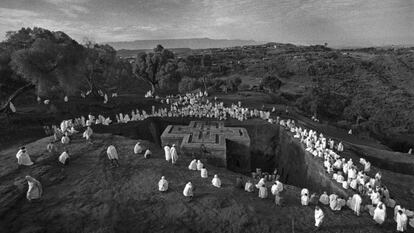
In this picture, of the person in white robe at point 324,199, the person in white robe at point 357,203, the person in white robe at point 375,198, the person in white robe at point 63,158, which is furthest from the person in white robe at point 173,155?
the person in white robe at point 375,198

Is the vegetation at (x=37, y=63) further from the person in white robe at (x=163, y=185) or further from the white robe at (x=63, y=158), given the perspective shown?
the person in white robe at (x=163, y=185)

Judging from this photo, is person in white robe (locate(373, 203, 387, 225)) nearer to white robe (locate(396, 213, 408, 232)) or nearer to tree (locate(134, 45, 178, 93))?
white robe (locate(396, 213, 408, 232))

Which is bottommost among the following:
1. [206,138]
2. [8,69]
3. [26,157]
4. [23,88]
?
[206,138]

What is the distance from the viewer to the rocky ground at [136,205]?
10844mm

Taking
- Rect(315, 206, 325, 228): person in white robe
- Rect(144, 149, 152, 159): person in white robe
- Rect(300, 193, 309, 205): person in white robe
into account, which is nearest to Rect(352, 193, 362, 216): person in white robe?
Rect(300, 193, 309, 205): person in white robe

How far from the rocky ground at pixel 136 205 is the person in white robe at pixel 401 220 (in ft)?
1.28

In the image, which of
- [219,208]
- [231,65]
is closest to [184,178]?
[219,208]

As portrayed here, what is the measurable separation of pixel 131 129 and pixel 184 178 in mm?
12142

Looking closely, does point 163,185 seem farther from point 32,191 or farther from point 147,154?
point 32,191

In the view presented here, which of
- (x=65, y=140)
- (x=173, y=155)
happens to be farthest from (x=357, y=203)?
(x=65, y=140)

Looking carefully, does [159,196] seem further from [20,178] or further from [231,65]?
[231,65]

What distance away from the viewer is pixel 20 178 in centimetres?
1352

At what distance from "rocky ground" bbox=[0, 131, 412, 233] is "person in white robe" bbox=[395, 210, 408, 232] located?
15.3 inches

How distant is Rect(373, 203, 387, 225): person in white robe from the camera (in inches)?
471
